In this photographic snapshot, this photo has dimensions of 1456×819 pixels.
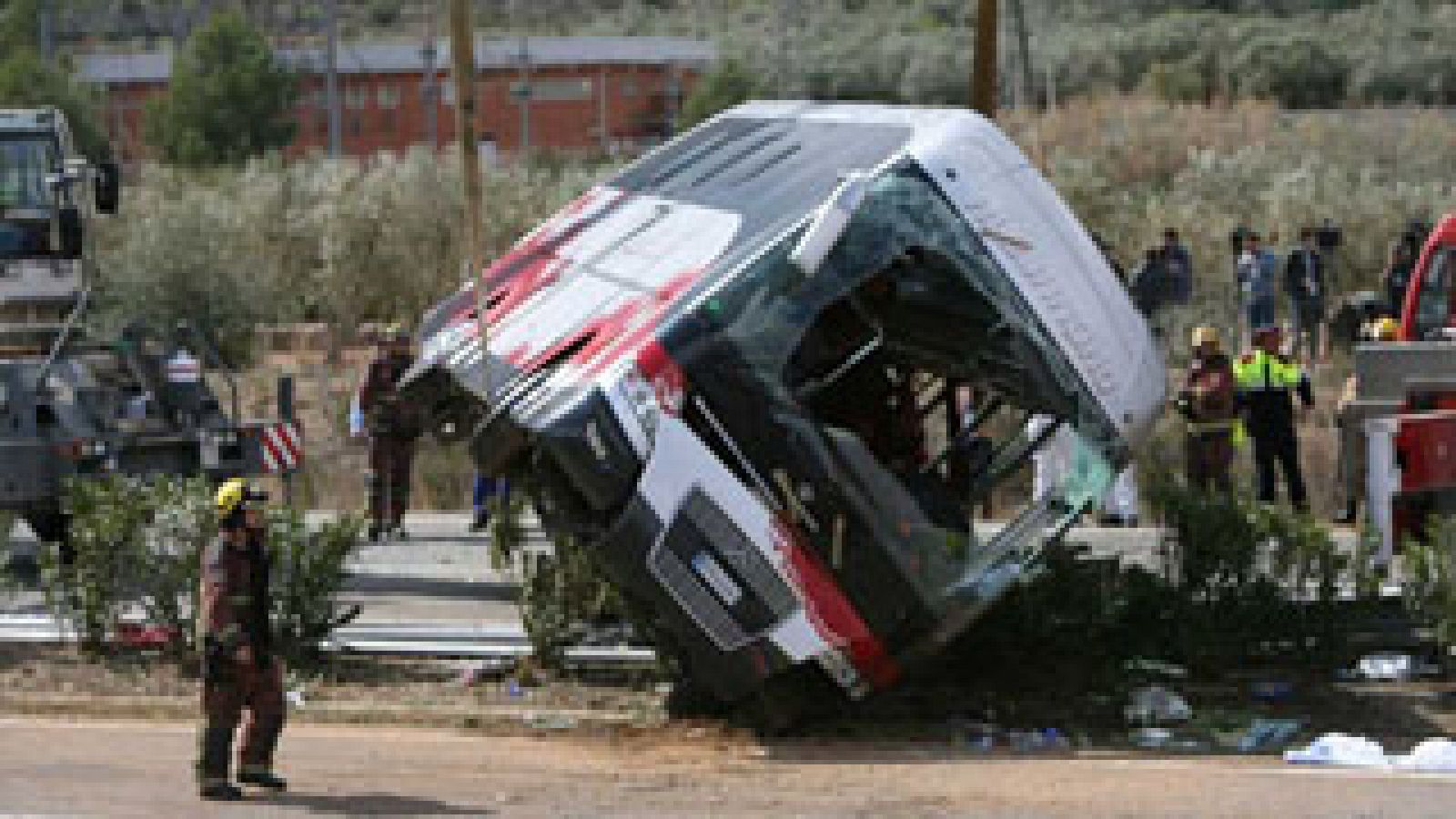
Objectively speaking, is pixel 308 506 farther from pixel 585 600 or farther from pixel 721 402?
pixel 721 402

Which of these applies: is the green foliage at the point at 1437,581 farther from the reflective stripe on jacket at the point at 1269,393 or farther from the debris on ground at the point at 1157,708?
the reflective stripe on jacket at the point at 1269,393

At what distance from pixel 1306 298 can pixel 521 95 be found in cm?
3762

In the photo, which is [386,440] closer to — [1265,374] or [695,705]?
[1265,374]

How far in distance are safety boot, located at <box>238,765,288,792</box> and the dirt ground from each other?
3.1 inches

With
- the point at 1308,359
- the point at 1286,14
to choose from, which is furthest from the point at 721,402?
the point at 1286,14

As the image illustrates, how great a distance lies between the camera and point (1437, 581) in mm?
14133

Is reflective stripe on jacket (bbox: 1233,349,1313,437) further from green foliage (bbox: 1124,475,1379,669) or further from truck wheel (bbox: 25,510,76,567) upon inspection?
truck wheel (bbox: 25,510,76,567)

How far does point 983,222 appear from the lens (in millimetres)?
12867

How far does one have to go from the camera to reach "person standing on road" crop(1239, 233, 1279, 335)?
29.9 m

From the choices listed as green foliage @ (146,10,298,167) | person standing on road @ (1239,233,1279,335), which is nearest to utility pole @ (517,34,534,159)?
green foliage @ (146,10,298,167)

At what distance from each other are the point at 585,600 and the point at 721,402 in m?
2.78

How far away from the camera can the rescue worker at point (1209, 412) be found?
64.6 ft

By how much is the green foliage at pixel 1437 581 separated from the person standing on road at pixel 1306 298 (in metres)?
17.0

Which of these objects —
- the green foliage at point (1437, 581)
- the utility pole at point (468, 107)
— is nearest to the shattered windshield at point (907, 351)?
the utility pole at point (468, 107)
